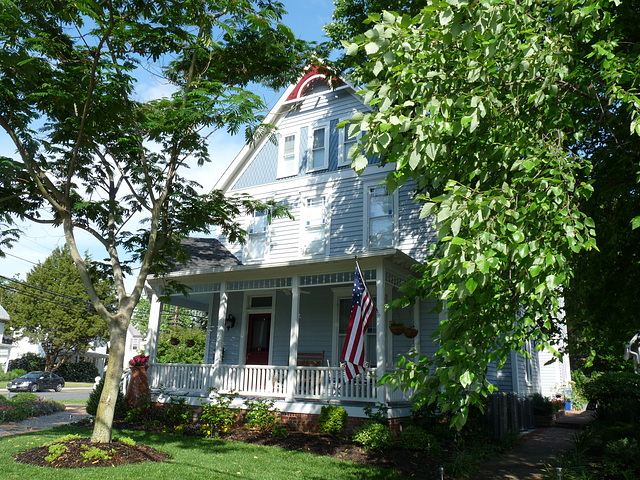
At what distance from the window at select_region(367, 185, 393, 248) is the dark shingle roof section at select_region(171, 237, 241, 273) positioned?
4589 mm

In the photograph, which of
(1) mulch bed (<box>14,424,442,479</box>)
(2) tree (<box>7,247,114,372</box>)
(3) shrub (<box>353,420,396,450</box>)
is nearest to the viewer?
(1) mulch bed (<box>14,424,442,479</box>)

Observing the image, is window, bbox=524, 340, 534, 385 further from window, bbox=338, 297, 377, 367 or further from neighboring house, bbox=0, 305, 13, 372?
neighboring house, bbox=0, 305, 13, 372

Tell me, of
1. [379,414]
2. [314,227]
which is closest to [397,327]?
[379,414]

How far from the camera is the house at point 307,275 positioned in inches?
469

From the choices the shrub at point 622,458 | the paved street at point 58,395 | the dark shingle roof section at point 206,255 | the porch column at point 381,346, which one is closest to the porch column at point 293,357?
the porch column at point 381,346

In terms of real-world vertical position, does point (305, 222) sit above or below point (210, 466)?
above

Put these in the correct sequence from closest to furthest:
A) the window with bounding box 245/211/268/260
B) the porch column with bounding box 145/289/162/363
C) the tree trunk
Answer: the tree trunk, the porch column with bounding box 145/289/162/363, the window with bounding box 245/211/268/260

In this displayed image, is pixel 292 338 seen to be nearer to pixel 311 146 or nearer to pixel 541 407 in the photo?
pixel 311 146

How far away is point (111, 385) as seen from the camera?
28.4 ft

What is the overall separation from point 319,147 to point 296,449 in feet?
32.7

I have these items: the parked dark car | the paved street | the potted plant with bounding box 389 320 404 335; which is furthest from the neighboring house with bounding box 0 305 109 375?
the potted plant with bounding box 389 320 404 335

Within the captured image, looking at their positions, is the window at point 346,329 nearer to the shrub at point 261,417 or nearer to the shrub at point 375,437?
the shrub at point 261,417

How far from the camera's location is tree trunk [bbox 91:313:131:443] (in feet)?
27.6

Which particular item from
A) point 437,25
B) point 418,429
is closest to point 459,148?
point 437,25
